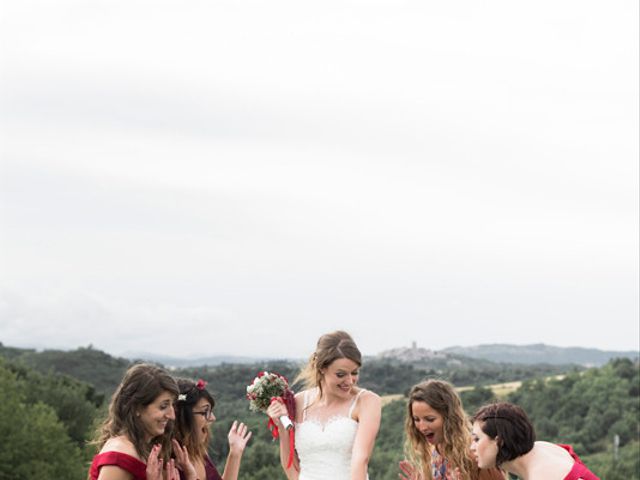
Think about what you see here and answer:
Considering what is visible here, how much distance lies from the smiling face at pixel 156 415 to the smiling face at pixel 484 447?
2180 millimetres

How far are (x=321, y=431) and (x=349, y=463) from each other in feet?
1.20

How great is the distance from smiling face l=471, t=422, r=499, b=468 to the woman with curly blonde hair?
3.08 ft

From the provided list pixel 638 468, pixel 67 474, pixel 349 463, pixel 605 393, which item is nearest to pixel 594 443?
pixel 605 393

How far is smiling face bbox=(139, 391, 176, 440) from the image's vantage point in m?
6.80

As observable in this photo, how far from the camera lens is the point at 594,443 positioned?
60344mm

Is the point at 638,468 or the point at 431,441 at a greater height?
the point at 431,441

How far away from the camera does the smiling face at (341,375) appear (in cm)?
835

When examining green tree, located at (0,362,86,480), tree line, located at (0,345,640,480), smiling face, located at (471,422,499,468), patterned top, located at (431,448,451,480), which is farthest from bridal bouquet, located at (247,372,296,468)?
green tree, located at (0,362,86,480)

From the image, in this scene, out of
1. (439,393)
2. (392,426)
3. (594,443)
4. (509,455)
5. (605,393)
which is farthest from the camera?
(605,393)

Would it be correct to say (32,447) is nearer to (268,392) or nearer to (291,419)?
(291,419)

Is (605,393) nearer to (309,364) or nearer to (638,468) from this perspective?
(638,468)

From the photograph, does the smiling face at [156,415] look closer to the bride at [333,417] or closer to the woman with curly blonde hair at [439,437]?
the bride at [333,417]

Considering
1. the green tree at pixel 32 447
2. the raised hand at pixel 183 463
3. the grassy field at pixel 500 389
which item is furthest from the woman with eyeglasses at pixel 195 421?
the grassy field at pixel 500 389

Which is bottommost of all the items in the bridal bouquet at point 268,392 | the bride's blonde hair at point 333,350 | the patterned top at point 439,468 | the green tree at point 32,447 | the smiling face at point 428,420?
the green tree at point 32,447
